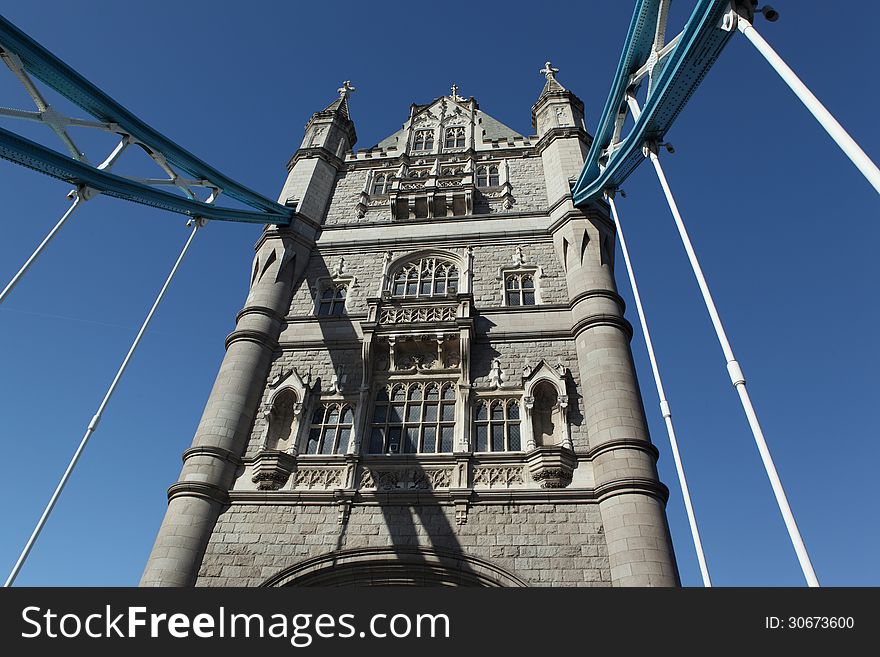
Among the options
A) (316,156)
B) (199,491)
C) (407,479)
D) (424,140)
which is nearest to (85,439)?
(199,491)

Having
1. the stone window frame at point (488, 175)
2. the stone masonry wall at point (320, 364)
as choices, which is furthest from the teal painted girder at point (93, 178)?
the stone window frame at point (488, 175)

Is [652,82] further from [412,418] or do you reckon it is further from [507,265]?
[412,418]

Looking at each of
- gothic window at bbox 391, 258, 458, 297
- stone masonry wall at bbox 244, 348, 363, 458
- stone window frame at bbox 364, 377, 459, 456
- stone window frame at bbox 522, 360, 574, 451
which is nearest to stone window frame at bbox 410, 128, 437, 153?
gothic window at bbox 391, 258, 458, 297

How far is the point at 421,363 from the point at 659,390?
20.8 feet

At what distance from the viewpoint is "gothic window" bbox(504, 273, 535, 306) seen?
16094 millimetres

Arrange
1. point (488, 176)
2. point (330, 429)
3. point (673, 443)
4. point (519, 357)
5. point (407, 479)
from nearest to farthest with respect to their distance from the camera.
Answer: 1. point (673, 443)
2. point (407, 479)
3. point (330, 429)
4. point (519, 357)
5. point (488, 176)

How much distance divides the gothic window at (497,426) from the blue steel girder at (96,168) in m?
9.61

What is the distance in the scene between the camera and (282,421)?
14164mm

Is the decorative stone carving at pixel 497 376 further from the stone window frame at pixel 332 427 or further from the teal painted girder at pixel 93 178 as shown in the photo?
the teal painted girder at pixel 93 178

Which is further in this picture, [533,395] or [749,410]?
[533,395]

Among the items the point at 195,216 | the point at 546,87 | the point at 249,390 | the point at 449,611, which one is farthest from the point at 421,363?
the point at 546,87

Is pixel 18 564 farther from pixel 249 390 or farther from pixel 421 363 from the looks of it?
pixel 421 363

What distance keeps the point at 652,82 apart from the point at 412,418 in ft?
30.8

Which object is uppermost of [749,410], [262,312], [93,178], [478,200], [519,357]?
[478,200]
